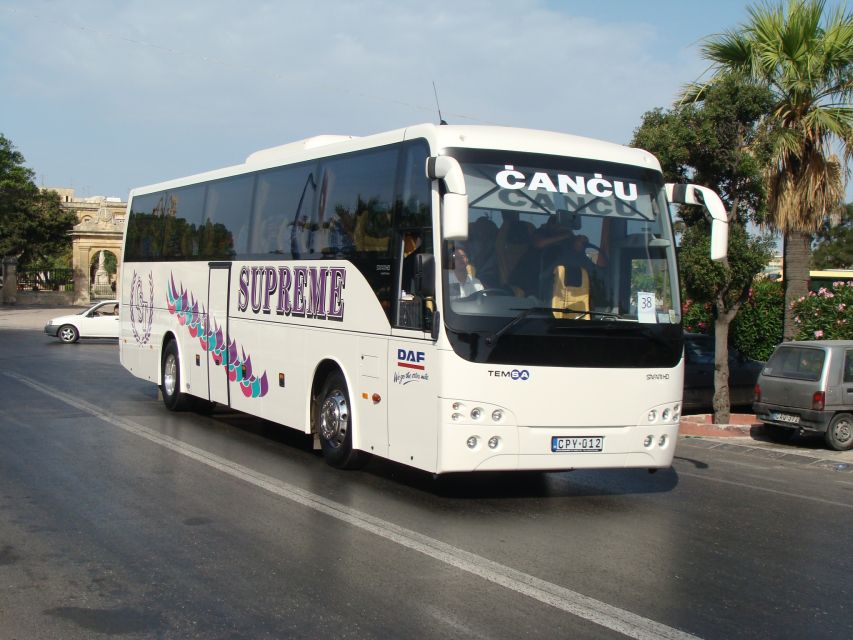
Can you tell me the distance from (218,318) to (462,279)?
6.14 metres

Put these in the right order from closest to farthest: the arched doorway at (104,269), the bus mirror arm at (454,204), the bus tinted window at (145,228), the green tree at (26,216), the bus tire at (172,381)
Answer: the bus mirror arm at (454,204), the bus tire at (172,381), the bus tinted window at (145,228), the green tree at (26,216), the arched doorway at (104,269)

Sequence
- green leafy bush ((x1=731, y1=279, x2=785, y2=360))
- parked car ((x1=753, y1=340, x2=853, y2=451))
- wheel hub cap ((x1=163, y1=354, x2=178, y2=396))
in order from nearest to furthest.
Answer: parked car ((x1=753, y1=340, x2=853, y2=451)) → wheel hub cap ((x1=163, y1=354, x2=178, y2=396)) → green leafy bush ((x1=731, y1=279, x2=785, y2=360))

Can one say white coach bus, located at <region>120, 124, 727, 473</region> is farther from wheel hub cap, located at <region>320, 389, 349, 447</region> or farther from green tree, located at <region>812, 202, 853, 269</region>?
green tree, located at <region>812, 202, 853, 269</region>

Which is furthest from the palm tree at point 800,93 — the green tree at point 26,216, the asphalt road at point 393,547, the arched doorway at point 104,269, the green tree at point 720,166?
the arched doorway at point 104,269

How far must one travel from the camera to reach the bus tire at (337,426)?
33.7 ft

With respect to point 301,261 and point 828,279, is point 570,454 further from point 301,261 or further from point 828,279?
point 828,279

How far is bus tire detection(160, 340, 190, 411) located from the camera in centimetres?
1502

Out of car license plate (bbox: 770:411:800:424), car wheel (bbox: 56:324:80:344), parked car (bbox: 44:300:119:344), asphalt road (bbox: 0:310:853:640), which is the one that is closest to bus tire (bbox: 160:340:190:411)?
asphalt road (bbox: 0:310:853:640)

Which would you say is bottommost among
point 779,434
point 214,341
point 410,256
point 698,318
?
point 779,434

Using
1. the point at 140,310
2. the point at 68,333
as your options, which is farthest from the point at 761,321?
the point at 68,333

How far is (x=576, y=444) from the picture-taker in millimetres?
8648

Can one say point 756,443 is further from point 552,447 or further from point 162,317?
point 162,317

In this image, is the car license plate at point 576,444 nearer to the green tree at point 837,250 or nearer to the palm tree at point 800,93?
the palm tree at point 800,93

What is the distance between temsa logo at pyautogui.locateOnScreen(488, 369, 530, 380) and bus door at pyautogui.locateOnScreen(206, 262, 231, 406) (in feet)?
19.4
